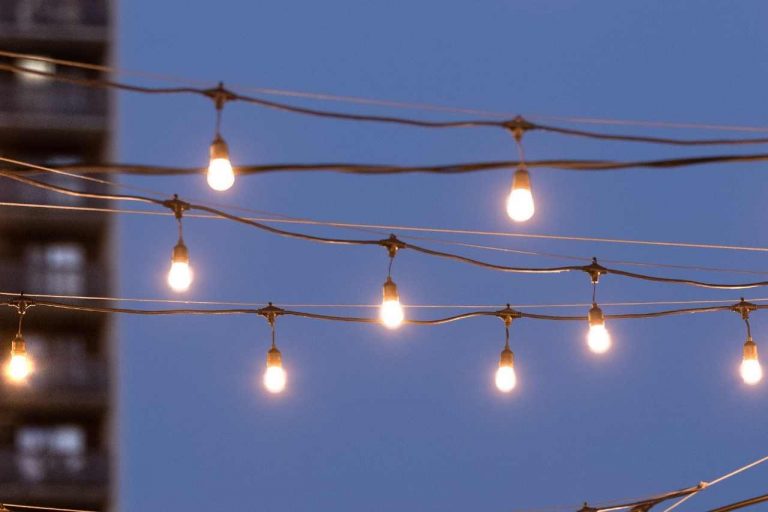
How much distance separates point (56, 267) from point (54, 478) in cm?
424

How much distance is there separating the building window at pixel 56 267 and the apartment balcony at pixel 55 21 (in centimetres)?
400

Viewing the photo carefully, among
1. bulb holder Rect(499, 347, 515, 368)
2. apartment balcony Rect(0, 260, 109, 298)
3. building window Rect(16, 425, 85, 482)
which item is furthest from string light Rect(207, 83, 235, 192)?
apartment balcony Rect(0, 260, 109, 298)

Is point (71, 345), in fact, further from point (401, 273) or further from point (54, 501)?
point (401, 273)

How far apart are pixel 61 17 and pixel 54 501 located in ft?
29.8

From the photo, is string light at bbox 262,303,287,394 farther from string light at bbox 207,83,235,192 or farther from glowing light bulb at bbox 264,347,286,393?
string light at bbox 207,83,235,192

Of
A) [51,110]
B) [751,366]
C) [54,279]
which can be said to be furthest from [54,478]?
[751,366]

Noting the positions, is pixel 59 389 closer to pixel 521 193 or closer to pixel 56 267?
pixel 56 267

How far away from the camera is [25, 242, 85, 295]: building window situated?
29906 millimetres

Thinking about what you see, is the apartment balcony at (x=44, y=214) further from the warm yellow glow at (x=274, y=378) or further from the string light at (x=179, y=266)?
the string light at (x=179, y=266)

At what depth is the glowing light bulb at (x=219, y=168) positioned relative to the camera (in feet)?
27.2

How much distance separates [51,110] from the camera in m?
30.2

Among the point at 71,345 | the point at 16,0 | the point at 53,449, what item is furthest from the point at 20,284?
the point at 16,0

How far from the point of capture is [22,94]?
100 ft

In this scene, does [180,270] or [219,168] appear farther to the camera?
[180,270]
